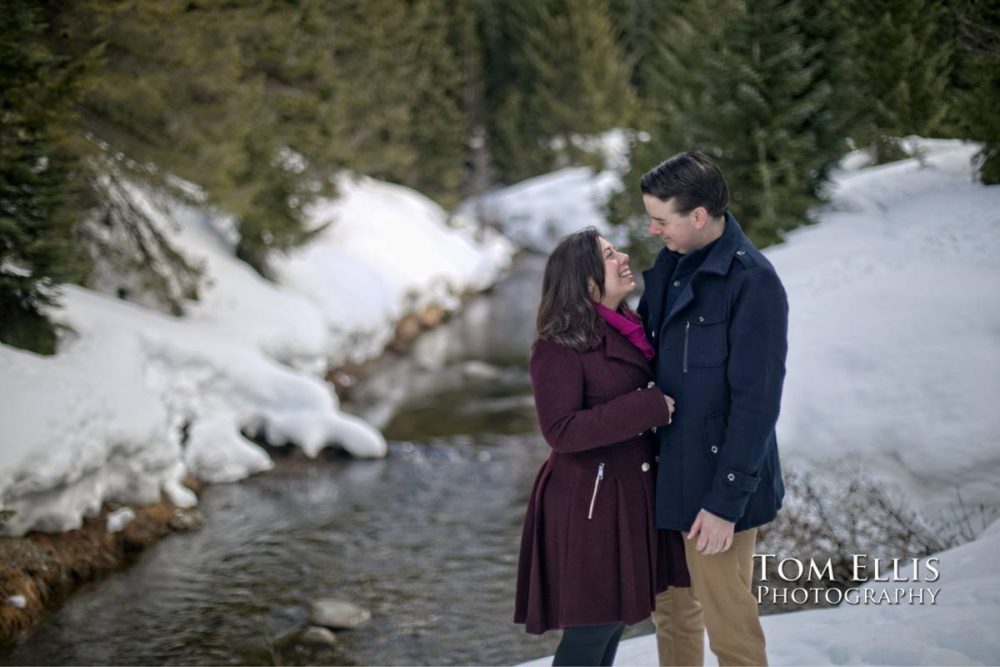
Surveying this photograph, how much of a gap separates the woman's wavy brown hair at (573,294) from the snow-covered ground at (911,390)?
1891 millimetres

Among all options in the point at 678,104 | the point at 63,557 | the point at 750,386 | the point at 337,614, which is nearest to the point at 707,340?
the point at 750,386

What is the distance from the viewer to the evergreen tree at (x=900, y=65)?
7.32 m

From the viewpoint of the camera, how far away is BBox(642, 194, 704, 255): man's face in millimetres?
2912

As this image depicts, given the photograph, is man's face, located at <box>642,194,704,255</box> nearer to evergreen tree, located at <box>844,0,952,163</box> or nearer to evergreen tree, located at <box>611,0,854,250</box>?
evergreen tree, located at <box>844,0,952,163</box>

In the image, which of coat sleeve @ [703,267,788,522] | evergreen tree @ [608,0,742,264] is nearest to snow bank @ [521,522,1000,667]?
coat sleeve @ [703,267,788,522]

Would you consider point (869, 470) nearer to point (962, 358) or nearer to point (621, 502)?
point (962, 358)

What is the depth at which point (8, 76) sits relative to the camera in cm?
699

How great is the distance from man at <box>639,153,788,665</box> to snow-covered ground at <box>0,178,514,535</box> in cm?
533

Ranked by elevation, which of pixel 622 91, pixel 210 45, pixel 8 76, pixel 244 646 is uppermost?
pixel 622 91

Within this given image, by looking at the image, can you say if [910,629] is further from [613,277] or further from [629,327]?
[613,277]

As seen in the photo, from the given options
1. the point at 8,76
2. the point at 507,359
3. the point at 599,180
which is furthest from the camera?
the point at 599,180

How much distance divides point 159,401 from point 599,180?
2731 cm

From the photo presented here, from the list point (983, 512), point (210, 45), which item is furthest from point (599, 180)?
point (983, 512)

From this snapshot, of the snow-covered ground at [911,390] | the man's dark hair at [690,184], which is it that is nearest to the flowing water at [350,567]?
the snow-covered ground at [911,390]
